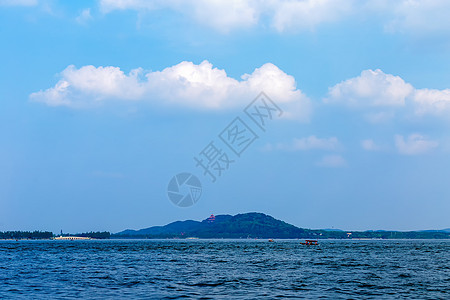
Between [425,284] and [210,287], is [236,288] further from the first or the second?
[425,284]

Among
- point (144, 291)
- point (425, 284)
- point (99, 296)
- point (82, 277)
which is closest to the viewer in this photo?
point (99, 296)

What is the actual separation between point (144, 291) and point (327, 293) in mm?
18778

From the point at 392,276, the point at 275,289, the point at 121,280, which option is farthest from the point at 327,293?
the point at 121,280

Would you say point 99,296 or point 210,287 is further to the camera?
point 210,287

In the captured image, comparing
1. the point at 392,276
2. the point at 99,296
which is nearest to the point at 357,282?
the point at 392,276

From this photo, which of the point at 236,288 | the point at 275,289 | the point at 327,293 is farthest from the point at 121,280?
the point at 327,293

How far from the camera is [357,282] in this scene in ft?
185

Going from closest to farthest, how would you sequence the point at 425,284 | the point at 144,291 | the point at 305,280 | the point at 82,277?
the point at 144,291
the point at 425,284
the point at 305,280
the point at 82,277

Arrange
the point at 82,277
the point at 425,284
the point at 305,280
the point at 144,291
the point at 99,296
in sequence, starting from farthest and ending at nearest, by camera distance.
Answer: the point at 82,277
the point at 305,280
the point at 425,284
the point at 144,291
the point at 99,296

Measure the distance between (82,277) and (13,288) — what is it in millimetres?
12728

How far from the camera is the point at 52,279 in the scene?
60312 millimetres

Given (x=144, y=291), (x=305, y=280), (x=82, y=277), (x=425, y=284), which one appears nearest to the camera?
(x=144, y=291)

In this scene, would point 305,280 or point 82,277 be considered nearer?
point 305,280

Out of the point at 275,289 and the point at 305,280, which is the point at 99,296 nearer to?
the point at 275,289
